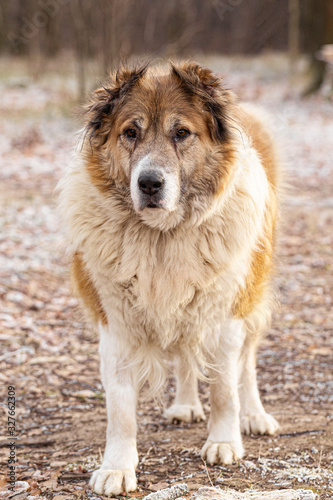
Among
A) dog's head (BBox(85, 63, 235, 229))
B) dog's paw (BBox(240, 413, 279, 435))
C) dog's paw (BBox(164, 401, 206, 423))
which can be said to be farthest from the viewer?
dog's paw (BBox(164, 401, 206, 423))

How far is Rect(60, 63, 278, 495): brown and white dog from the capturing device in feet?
11.1

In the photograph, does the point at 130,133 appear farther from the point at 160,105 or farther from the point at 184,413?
the point at 184,413

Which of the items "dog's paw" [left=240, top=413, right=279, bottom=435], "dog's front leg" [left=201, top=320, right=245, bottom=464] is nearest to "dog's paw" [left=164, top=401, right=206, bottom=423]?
"dog's paw" [left=240, top=413, right=279, bottom=435]

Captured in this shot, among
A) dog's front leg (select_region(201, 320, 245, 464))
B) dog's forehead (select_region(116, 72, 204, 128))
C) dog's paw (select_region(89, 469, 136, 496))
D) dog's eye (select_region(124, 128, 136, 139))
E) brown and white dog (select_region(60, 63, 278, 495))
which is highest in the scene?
dog's forehead (select_region(116, 72, 204, 128))

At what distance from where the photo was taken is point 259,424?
4020mm

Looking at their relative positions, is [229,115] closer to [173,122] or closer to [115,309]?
[173,122]

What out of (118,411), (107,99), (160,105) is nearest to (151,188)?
(160,105)

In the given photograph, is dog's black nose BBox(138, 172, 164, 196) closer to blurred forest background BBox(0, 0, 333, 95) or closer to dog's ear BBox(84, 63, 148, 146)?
dog's ear BBox(84, 63, 148, 146)

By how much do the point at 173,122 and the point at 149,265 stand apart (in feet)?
2.61

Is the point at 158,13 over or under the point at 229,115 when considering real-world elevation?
over

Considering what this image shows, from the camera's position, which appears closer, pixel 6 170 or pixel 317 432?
pixel 317 432

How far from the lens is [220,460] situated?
3533 mm

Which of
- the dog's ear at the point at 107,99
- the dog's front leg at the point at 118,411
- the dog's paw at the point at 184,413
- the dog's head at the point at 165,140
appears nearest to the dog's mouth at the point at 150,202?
the dog's head at the point at 165,140

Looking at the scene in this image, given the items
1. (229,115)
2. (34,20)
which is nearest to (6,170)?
(229,115)
